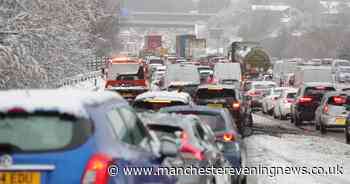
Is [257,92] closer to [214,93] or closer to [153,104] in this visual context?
[214,93]

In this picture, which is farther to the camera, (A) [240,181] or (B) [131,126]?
(A) [240,181]

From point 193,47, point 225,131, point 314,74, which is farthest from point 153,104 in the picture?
point 193,47

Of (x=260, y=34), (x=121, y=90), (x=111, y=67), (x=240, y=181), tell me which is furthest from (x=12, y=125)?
(x=260, y=34)

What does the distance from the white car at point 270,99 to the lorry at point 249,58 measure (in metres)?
40.4

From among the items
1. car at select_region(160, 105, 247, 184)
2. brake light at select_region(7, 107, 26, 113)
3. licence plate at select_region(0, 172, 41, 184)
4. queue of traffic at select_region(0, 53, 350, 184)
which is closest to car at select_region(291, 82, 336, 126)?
car at select_region(160, 105, 247, 184)

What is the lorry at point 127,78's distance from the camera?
1494 inches

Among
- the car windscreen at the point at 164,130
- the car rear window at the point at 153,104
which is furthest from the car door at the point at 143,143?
the car rear window at the point at 153,104

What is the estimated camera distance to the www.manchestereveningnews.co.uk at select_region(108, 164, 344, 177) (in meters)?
7.63

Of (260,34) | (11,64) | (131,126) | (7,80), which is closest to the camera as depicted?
(131,126)

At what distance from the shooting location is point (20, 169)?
6.91 meters

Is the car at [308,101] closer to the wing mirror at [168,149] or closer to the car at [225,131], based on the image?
the car at [225,131]

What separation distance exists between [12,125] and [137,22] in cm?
19035

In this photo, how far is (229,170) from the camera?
1276 centimetres

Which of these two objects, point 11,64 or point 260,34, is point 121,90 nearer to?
point 11,64
